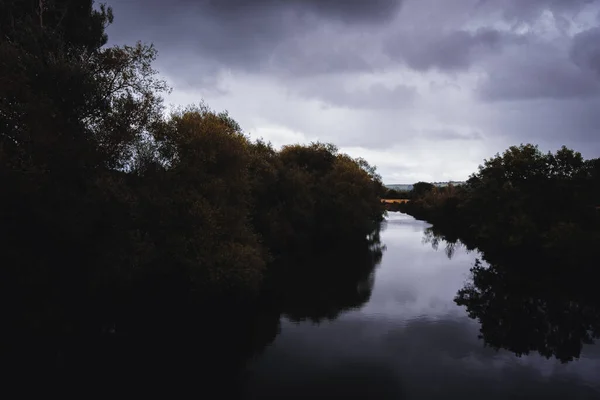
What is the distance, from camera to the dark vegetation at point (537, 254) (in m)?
31.9

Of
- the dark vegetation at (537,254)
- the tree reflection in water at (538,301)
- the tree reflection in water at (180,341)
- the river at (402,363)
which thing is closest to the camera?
the river at (402,363)

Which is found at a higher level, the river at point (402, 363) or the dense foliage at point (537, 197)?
the dense foliage at point (537, 197)

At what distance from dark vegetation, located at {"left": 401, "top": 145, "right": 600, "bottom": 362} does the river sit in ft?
8.36

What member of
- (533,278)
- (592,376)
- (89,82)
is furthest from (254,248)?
(533,278)

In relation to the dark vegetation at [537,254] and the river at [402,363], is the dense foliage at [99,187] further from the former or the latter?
the dark vegetation at [537,254]

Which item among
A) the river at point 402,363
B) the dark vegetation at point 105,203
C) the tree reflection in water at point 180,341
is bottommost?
the tree reflection in water at point 180,341

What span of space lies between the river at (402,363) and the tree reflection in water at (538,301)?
Answer: 136cm

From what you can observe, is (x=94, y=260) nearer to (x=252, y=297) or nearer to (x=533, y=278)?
(x=252, y=297)

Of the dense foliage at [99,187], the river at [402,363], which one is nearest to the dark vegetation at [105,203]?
the dense foliage at [99,187]

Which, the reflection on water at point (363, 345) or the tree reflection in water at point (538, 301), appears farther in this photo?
the tree reflection in water at point (538, 301)

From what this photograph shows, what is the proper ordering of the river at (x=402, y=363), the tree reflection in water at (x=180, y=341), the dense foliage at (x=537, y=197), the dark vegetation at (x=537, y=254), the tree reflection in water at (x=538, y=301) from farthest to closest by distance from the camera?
the dense foliage at (x=537, y=197) < the dark vegetation at (x=537, y=254) < the tree reflection in water at (x=538, y=301) < the tree reflection in water at (x=180, y=341) < the river at (x=402, y=363)

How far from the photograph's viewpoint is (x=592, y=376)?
23438mm

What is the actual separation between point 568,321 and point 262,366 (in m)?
28.1

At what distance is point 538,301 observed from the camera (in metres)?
39.3
